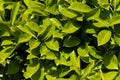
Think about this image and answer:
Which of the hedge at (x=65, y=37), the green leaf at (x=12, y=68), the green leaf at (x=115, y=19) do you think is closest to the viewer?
the green leaf at (x=115, y=19)

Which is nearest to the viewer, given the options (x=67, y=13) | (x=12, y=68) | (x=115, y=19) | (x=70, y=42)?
(x=115, y=19)

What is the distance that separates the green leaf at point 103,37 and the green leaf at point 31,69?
625 millimetres

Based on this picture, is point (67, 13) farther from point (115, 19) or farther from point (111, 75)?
point (111, 75)

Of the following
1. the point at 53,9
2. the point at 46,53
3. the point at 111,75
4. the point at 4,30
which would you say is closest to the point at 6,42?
the point at 4,30

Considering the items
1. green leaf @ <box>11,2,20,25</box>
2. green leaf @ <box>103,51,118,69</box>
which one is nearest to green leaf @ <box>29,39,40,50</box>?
green leaf @ <box>11,2,20,25</box>

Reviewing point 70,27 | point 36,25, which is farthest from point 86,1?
point 36,25

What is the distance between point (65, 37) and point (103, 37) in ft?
1.20

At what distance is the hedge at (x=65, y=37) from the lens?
2918mm

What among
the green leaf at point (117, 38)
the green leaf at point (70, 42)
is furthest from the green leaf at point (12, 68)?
the green leaf at point (117, 38)

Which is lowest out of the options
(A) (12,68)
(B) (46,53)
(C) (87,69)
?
(A) (12,68)

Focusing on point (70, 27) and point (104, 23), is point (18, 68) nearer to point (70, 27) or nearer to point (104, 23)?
point (70, 27)

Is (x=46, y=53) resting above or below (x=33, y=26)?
below

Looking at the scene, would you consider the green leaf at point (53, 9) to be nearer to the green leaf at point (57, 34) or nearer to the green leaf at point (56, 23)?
the green leaf at point (56, 23)

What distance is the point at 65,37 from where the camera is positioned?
3.05 m
